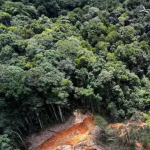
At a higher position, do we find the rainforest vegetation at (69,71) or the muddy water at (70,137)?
the rainforest vegetation at (69,71)

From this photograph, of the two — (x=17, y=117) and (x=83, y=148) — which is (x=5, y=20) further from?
(x=83, y=148)

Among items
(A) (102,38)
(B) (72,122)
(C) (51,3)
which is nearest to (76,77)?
(B) (72,122)

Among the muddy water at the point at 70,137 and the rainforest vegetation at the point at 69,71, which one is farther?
the muddy water at the point at 70,137

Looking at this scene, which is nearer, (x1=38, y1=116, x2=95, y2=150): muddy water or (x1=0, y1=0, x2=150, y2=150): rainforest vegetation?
(x1=0, y1=0, x2=150, y2=150): rainforest vegetation

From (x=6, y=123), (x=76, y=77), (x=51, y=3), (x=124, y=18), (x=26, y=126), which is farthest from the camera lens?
(x=51, y=3)

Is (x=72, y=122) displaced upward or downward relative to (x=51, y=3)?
downward
